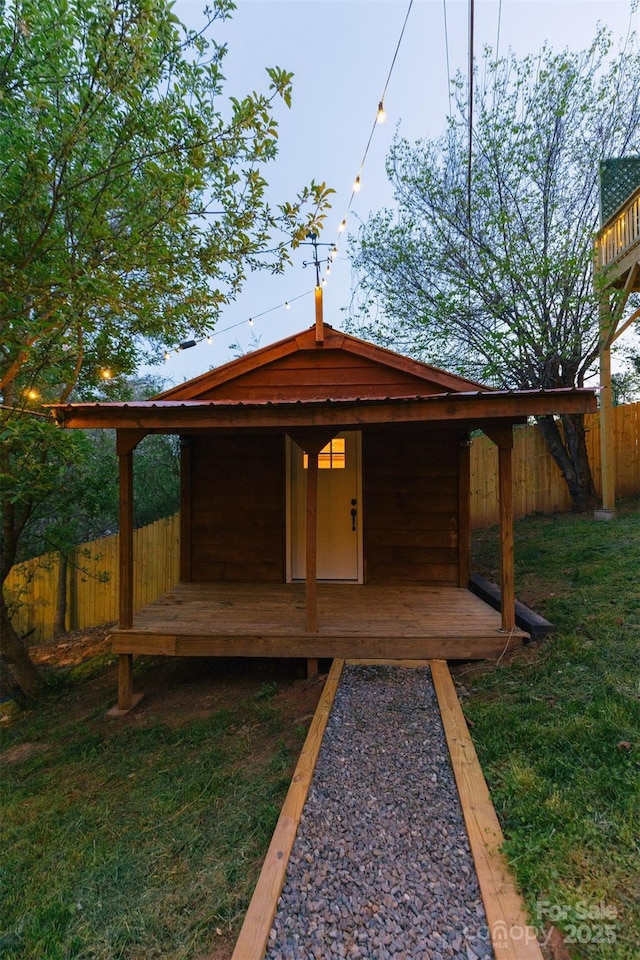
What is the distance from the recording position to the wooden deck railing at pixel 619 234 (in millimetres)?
7113

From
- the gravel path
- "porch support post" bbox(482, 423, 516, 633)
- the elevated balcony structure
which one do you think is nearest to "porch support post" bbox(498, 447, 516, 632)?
"porch support post" bbox(482, 423, 516, 633)

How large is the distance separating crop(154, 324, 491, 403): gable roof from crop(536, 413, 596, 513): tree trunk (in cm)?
495

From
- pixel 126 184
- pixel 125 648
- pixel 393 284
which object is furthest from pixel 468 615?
pixel 393 284

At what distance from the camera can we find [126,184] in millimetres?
3434

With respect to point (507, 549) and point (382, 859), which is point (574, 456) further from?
point (382, 859)

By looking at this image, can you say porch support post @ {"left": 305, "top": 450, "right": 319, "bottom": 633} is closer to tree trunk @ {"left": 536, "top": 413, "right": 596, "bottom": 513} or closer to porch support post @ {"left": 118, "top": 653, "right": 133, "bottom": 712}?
porch support post @ {"left": 118, "top": 653, "right": 133, "bottom": 712}

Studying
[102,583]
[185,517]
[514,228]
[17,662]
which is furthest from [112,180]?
[514,228]

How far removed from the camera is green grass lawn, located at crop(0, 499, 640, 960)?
5.45 feet

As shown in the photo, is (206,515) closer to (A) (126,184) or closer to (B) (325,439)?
(B) (325,439)

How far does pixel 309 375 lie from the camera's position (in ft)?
18.1

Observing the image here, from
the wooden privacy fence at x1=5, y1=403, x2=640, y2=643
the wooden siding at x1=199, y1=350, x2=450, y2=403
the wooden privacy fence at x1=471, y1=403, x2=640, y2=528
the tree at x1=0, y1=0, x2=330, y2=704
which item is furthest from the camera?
the wooden privacy fence at x1=471, y1=403, x2=640, y2=528

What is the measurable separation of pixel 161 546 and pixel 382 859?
6.93 meters

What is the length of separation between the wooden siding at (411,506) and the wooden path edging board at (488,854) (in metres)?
2.65

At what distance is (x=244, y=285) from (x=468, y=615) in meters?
4.30
